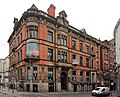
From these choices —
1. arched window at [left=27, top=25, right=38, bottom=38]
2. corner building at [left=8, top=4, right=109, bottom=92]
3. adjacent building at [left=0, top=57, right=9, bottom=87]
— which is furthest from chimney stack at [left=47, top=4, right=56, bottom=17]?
adjacent building at [left=0, top=57, right=9, bottom=87]

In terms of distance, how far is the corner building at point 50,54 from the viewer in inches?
1927

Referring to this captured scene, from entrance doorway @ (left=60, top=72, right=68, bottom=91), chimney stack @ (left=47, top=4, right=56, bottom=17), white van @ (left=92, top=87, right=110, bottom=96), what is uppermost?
chimney stack @ (left=47, top=4, right=56, bottom=17)

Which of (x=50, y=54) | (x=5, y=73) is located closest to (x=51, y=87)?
(x=50, y=54)

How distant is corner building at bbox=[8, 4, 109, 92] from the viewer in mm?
48938

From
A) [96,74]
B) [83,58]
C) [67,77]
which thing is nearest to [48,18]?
[67,77]

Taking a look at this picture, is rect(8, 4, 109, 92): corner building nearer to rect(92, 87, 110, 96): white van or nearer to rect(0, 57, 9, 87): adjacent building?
rect(92, 87, 110, 96): white van

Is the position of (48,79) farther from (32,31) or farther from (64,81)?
(32,31)

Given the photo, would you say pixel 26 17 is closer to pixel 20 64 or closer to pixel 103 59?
pixel 20 64

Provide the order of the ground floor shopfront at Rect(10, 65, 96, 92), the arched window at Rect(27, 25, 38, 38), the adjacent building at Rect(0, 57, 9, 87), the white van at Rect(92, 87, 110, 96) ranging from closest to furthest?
1. the white van at Rect(92, 87, 110, 96)
2. the ground floor shopfront at Rect(10, 65, 96, 92)
3. the arched window at Rect(27, 25, 38, 38)
4. the adjacent building at Rect(0, 57, 9, 87)

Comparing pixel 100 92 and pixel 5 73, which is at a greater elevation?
pixel 5 73

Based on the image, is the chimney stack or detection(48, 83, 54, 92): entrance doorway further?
the chimney stack

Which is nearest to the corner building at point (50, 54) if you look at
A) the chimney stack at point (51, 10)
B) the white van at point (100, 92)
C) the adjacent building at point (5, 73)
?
the chimney stack at point (51, 10)

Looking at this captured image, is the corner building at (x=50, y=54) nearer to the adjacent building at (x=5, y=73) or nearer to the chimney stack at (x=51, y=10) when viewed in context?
the chimney stack at (x=51, y=10)

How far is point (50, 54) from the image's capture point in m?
53.1
